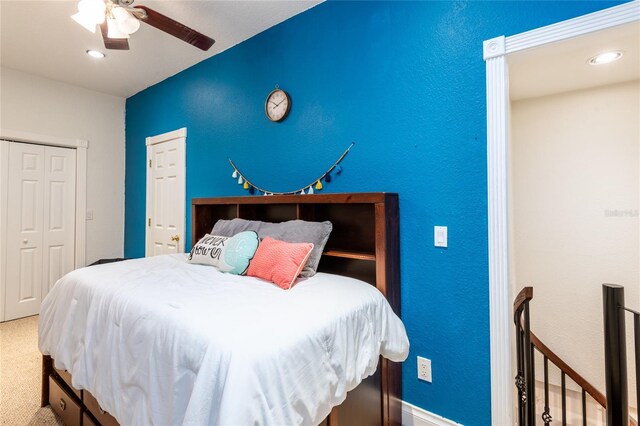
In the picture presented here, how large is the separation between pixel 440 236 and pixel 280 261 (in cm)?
91

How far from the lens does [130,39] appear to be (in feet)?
8.96

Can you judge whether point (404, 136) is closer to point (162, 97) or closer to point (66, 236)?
point (162, 97)

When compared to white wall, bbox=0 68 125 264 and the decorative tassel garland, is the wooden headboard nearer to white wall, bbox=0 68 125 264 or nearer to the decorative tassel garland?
the decorative tassel garland

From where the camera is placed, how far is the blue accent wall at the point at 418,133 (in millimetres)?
1624

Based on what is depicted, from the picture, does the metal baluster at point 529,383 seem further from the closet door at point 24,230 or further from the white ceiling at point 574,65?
the closet door at point 24,230

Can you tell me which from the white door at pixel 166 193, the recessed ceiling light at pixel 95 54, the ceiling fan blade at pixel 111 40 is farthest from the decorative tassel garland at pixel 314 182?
the recessed ceiling light at pixel 95 54

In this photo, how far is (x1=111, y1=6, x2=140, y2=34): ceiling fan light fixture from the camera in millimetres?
1739

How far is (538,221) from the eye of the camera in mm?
2848

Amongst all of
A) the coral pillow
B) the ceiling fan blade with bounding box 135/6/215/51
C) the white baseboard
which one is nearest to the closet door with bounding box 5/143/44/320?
the ceiling fan blade with bounding box 135/6/215/51

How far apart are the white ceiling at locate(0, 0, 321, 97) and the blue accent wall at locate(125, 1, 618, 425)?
24cm

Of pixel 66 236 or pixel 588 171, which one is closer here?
pixel 588 171

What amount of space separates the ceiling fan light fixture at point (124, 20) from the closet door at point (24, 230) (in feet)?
8.90

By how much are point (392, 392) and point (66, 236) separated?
4120 millimetres

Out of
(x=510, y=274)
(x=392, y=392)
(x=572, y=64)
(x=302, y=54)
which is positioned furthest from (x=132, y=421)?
(x=572, y=64)
